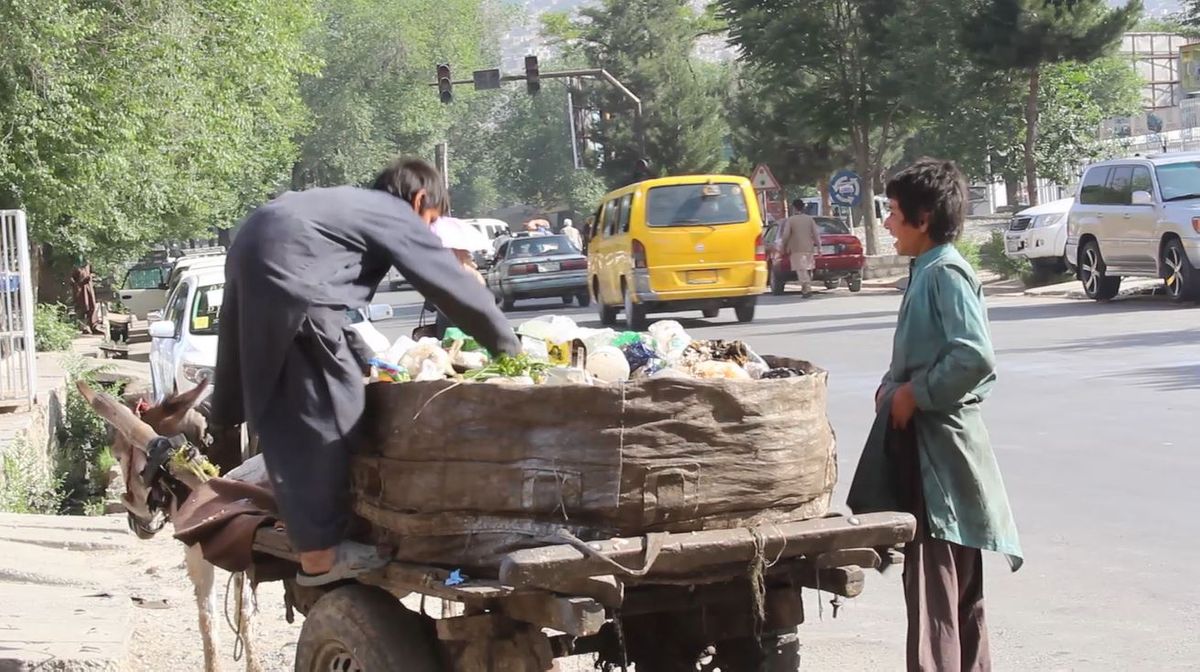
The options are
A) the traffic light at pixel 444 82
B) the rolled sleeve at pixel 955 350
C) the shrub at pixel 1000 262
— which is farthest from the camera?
the traffic light at pixel 444 82

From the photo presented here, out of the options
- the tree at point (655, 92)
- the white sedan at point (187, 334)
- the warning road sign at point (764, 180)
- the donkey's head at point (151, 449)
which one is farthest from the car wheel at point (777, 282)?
the tree at point (655, 92)

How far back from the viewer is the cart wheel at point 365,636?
427 centimetres

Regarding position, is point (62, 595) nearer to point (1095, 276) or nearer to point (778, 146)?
point (1095, 276)

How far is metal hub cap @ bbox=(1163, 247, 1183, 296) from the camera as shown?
20.8 meters

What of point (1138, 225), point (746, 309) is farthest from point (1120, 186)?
point (746, 309)

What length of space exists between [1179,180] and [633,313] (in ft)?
25.7

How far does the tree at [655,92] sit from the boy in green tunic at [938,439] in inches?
2396

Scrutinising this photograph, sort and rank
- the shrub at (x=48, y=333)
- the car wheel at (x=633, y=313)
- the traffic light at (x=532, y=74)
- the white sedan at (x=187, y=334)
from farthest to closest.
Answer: the traffic light at (x=532, y=74)
the shrub at (x=48, y=333)
the car wheel at (x=633, y=313)
the white sedan at (x=187, y=334)

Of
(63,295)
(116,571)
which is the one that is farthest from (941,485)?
(63,295)

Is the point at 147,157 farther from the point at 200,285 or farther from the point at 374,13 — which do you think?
the point at 374,13

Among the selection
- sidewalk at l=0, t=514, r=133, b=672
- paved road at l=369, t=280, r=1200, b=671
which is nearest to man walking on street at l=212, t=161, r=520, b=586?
sidewalk at l=0, t=514, r=133, b=672

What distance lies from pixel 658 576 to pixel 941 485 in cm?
111

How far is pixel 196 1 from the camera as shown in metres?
25.2

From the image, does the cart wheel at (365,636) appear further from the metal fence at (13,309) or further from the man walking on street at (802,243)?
the man walking on street at (802,243)
